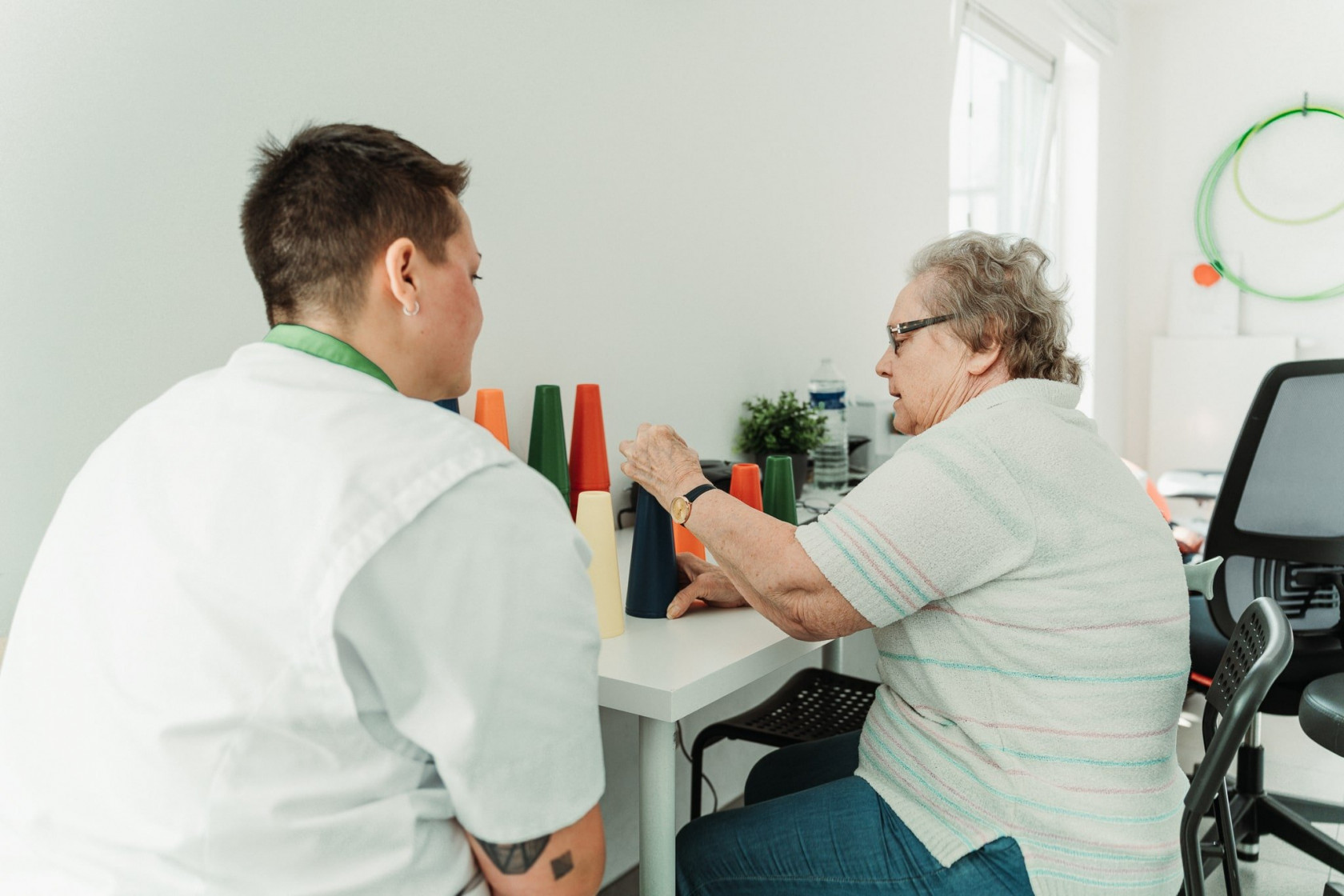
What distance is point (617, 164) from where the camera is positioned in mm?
2029

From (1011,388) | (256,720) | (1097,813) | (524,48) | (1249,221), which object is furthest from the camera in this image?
(1249,221)

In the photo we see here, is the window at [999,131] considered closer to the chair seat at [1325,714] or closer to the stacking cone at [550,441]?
the chair seat at [1325,714]

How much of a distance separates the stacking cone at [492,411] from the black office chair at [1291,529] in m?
1.51

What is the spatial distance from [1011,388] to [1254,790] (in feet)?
5.11

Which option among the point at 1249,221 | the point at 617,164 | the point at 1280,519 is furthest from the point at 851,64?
the point at 1249,221

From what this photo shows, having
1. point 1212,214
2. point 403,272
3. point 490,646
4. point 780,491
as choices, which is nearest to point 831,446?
point 780,491

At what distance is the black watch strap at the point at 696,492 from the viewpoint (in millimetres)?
1336

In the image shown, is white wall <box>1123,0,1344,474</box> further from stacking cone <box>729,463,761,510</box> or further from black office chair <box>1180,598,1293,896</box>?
stacking cone <box>729,463,761,510</box>

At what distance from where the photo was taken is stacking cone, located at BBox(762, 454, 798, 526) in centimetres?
155

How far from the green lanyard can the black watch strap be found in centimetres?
58

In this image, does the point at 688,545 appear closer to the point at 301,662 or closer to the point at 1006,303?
the point at 1006,303

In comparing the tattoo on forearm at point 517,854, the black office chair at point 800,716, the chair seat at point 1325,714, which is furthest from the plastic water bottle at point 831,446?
the tattoo on forearm at point 517,854

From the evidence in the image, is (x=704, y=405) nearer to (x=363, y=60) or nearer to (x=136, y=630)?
(x=363, y=60)

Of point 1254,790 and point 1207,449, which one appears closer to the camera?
point 1254,790
